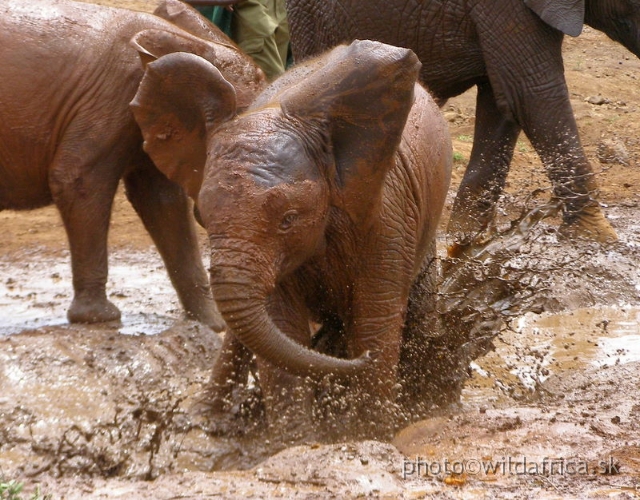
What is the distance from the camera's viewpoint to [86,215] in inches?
254

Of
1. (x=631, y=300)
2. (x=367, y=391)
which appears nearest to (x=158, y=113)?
(x=367, y=391)

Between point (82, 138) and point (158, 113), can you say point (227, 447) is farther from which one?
point (82, 138)

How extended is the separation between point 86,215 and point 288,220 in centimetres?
250

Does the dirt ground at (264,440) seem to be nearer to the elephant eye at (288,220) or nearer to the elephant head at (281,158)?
the elephant head at (281,158)

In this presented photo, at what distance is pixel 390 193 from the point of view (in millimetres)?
4715

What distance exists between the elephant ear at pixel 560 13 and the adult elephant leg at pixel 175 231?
2380 mm

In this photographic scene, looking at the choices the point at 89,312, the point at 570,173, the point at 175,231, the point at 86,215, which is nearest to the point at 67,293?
the point at 89,312

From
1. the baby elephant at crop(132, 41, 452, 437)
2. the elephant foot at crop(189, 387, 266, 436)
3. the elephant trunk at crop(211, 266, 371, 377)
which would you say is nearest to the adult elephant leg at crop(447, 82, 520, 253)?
the baby elephant at crop(132, 41, 452, 437)

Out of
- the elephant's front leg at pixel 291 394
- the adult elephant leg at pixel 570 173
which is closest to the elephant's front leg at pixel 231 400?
the elephant's front leg at pixel 291 394

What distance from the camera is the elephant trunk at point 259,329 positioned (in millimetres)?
4086

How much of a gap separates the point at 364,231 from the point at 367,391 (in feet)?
2.29

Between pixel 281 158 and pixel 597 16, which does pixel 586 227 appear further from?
pixel 281 158

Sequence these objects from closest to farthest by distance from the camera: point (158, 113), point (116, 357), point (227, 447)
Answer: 1. point (158, 113)
2. point (227, 447)
3. point (116, 357)

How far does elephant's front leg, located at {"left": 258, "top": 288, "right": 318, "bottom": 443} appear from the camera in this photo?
4801 mm
